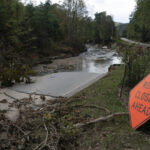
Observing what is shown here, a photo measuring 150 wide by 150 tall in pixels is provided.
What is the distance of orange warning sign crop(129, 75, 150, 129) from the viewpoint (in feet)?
9.83

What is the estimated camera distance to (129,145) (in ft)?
8.90

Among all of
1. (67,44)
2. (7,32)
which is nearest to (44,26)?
(7,32)

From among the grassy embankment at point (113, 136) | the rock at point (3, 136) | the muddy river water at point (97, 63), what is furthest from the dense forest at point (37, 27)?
the grassy embankment at point (113, 136)

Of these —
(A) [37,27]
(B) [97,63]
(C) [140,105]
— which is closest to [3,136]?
(C) [140,105]

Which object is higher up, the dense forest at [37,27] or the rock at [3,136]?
the dense forest at [37,27]

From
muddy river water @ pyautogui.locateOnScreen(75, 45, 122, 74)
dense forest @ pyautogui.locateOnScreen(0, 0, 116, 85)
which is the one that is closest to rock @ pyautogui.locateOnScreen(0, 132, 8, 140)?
muddy river water @ pyautogui.locateOnScreen(75, 45, 122, 74)

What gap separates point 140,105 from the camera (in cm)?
327

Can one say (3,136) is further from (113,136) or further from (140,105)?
(140,105)

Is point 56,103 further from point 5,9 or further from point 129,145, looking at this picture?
point 5,9

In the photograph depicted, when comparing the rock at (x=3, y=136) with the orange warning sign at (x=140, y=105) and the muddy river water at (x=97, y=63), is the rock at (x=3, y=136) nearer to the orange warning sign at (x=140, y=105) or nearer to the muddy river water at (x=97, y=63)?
the orange warning sign at (x=140, y=105)

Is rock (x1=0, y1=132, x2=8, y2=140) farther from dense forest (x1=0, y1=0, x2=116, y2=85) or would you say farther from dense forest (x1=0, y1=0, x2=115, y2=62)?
dense forest (x1=0, y1=0, x2=115, y2=62)

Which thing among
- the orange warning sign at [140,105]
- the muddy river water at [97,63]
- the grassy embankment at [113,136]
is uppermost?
the orange warning sign at [140,105]

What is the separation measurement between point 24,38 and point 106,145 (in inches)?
798

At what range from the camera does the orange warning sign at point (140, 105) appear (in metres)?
3.00
